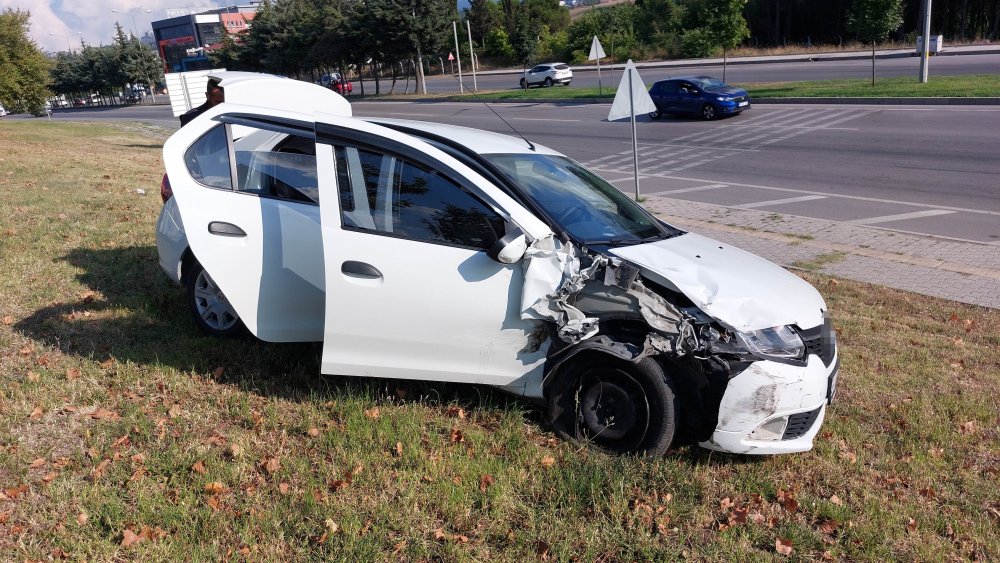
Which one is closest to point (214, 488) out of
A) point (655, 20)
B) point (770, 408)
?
point (770, 408)

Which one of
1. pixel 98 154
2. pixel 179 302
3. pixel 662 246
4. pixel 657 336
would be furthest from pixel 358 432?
pixel 98 154

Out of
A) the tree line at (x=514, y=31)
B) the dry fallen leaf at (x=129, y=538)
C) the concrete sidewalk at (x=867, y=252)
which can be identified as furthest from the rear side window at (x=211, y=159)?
the tree line at (x=514, y=31)

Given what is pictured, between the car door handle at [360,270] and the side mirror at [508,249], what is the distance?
0.69 metres

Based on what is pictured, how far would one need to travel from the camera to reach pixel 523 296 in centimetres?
428

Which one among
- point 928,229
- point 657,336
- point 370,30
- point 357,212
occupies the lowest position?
point 928,229

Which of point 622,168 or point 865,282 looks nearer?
point 865,282

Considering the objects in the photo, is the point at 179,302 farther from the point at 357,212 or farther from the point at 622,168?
the point at 622,168

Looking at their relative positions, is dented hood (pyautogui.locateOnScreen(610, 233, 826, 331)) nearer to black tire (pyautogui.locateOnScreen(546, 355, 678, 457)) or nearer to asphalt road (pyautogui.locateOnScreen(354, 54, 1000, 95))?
black tire (pyautogui.locateOnScreen(546, 355, 678, 457))

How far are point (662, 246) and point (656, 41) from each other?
5688 cm

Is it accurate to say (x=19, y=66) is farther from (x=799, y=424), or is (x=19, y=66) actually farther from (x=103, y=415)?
(x=799, y=424)

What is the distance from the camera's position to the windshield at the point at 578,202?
472cm

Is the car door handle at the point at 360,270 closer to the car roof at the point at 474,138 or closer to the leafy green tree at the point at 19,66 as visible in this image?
the car roof at the point at 474,138

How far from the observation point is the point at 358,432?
4441 mm

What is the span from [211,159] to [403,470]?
293 centimetres
